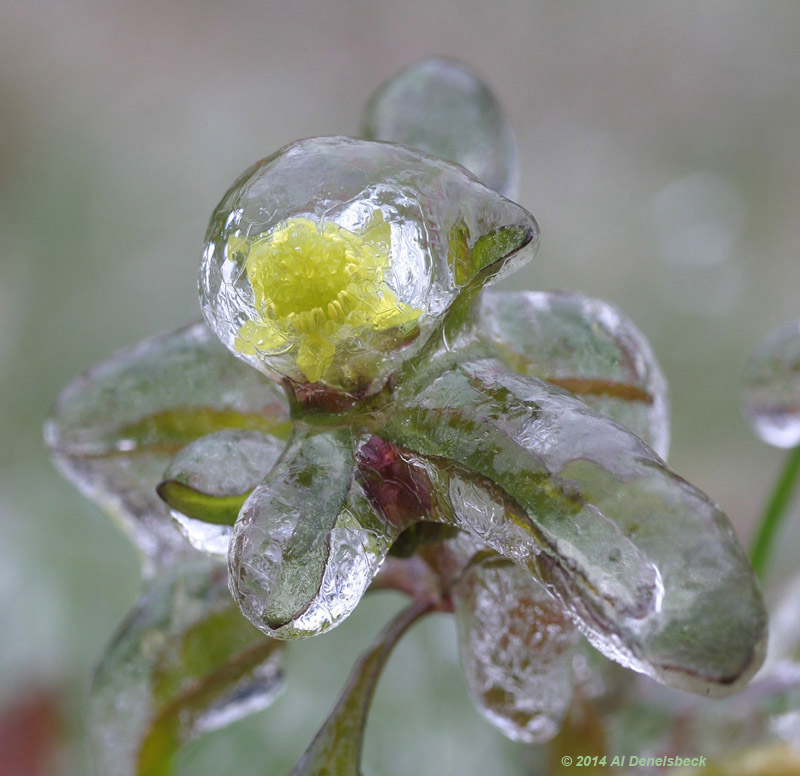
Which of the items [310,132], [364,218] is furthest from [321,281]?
[310,132]

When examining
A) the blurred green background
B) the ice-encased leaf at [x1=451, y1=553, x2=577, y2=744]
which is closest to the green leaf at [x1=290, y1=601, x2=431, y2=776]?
the ice-encased leaf at [x1=451, y1=553, x2=577, y2=744]

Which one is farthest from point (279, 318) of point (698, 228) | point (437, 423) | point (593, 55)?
Result: point (593, 55)

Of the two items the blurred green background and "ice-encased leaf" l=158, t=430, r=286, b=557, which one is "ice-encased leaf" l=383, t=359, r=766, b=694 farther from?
the blurred green background

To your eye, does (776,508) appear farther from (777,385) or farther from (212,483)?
(212,483)

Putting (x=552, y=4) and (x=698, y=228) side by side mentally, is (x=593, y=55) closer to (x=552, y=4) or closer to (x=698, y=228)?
(x=552, y=4)

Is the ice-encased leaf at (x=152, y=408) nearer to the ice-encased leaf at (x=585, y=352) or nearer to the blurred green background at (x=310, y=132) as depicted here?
the ice-encased leaf at (x=585, y=352)

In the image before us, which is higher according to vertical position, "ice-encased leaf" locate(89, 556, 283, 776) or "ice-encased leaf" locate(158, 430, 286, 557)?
"ice-encased leaf" locate(158, 430, 286, 557)
